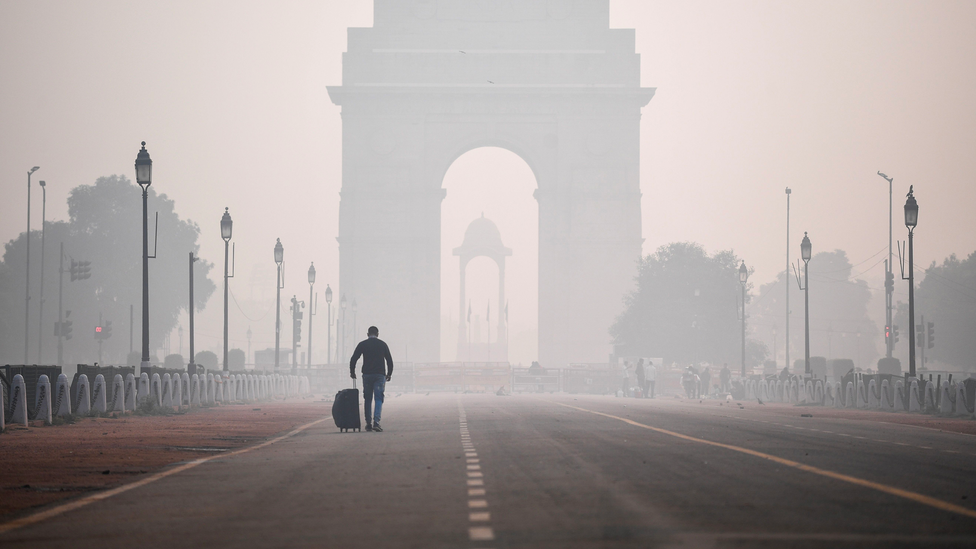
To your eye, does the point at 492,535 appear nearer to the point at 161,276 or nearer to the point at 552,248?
the point at 552,248

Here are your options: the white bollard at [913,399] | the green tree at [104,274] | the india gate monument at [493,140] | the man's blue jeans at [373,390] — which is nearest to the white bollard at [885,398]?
the white bollard at [913,399]

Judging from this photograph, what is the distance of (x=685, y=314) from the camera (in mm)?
82125

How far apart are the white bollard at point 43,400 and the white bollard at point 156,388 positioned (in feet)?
21.0

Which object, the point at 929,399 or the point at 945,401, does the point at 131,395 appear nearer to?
the point at 945,401

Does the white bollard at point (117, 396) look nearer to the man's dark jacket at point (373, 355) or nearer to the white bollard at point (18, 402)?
the white bollard at point (18, 402)

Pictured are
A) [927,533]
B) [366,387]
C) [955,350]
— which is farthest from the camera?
[955,350]

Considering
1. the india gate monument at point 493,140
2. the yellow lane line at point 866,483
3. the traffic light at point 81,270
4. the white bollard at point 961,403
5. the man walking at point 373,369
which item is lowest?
the white bollard at point 961,403

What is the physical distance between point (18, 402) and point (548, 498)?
13761 mm

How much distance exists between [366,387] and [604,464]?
874 cm

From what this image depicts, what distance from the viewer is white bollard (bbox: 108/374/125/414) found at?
25.0m

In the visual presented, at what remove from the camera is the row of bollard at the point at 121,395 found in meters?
19.8

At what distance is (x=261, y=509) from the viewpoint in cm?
837

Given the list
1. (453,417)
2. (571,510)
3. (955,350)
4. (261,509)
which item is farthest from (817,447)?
(955,350)

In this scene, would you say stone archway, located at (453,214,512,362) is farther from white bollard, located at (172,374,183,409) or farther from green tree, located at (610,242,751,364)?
white bollard, located at (172,374,183,409)
